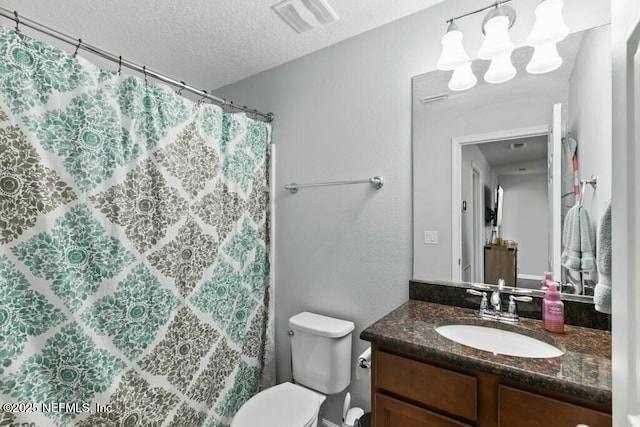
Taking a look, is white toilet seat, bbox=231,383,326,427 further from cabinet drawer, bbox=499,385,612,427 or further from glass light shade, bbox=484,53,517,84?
glass light shade, bbox=484,53,517,84

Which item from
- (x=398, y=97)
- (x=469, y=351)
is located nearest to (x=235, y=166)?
(x=398, y=97)

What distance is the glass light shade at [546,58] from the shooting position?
1.20 meters

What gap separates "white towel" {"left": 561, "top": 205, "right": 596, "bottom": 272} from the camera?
1.13 metres

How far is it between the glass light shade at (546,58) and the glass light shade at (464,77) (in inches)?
9.1

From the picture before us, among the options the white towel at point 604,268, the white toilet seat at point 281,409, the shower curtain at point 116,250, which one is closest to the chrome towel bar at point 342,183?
the shower curtain at point 116,250

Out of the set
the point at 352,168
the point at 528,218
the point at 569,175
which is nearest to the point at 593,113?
the point at 569,175

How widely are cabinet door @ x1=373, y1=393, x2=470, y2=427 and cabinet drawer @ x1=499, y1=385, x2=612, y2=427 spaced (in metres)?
0.14

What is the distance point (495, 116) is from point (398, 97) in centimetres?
48

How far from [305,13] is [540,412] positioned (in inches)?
73.4

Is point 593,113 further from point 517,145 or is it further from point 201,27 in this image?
point 201,27

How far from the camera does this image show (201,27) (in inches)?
65.9

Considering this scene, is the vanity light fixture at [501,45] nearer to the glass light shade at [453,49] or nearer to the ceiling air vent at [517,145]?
the glass light shade at [453,49]

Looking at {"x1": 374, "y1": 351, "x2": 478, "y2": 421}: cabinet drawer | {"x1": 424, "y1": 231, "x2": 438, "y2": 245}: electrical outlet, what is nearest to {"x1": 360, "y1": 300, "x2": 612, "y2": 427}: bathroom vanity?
{"x1": 374, "y1": 351, "x2": 478, "y2": 421}: cabinet drawer

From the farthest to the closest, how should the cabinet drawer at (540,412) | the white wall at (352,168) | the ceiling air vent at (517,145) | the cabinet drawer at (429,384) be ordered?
the white wall at (352,168), the ceiling air vent at (517,145), the cabinet drawer at (429,384), the cabinet drawer at (540,412)
